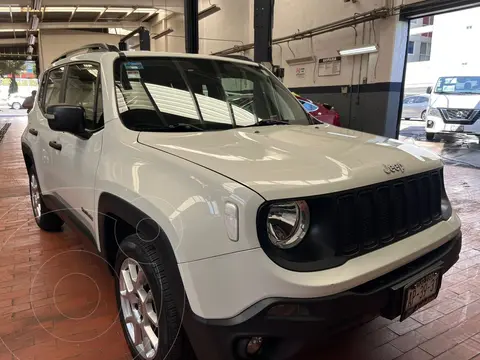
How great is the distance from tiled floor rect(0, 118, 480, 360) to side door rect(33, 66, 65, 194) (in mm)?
611

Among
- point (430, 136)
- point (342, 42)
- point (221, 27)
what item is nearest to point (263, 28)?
point (342, 42)

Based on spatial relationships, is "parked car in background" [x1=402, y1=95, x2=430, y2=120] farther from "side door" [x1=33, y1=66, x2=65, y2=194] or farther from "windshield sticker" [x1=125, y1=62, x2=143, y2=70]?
"windshield sticker" [x1=125, y1=62, x2=143, y2=70]

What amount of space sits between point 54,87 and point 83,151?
1253 mm

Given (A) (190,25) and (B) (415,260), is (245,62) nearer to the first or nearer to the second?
(B) (415,260)

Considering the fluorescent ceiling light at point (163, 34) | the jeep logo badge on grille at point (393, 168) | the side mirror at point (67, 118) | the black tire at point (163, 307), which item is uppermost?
the fluorescent ceiling light at point (163, 34)

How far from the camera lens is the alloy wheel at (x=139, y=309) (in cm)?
175

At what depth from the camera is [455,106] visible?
10.4 m

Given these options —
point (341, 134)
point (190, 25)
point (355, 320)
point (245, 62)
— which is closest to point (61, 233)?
point (245, 62)

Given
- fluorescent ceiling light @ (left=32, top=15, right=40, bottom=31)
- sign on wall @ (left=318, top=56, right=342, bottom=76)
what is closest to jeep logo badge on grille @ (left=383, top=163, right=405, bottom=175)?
sign on wall @ (left=318, top=56, right=342, bottom=76)

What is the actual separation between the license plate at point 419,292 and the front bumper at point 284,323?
136 mm

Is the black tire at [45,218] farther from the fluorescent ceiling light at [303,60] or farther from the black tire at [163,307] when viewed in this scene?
the fluorescent ceiling light at [303,60]

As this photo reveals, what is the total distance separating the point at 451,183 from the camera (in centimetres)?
641

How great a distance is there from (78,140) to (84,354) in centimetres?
119

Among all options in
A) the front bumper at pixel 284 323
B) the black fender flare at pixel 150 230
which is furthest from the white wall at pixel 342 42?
the front bumper at pixel 284 323
